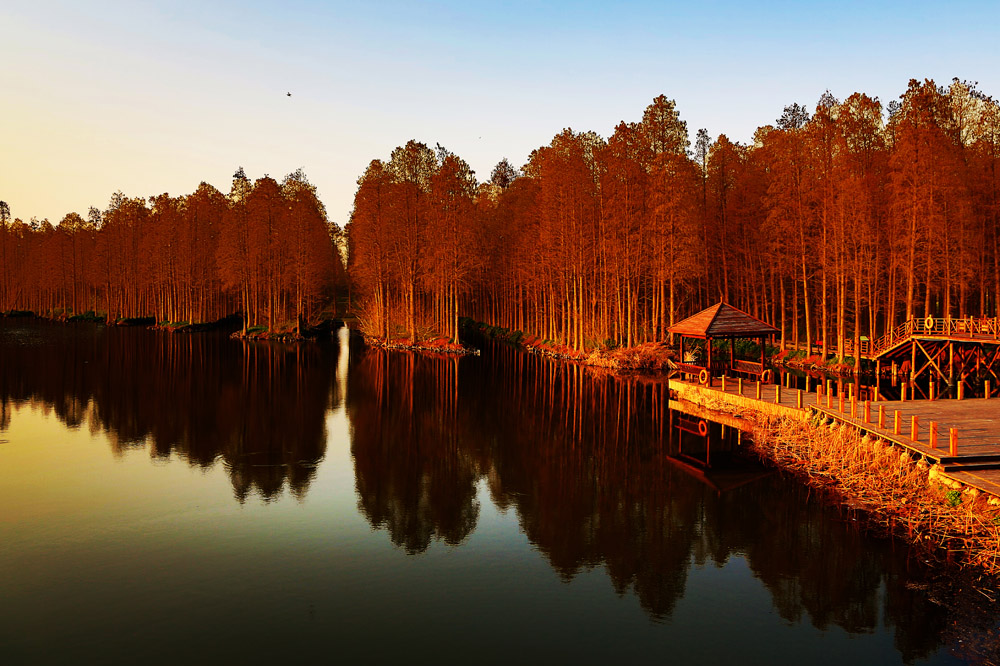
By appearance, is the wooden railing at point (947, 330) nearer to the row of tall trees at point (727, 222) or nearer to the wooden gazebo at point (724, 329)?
the row of tall trees at point (727, 222)

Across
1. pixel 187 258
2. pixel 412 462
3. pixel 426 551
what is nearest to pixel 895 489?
pixel 426 551

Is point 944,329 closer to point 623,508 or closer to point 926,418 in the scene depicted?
point 926,418

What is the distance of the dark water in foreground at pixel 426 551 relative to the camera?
1077 cm

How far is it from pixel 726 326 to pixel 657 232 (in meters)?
16.6

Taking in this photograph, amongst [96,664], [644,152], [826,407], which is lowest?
[96,664]

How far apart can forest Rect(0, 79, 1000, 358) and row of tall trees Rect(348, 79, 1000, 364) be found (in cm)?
17

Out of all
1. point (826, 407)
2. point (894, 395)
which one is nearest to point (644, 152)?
point (894, 395)

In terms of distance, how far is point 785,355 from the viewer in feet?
153

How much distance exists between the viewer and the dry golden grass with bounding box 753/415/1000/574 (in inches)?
569

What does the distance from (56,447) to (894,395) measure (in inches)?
1481

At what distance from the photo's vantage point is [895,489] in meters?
17.3

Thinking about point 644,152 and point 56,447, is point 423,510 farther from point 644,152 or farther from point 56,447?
point 644,152

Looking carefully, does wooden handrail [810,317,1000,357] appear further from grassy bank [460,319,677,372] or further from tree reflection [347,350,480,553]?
tree reflection [347,350,480,553]

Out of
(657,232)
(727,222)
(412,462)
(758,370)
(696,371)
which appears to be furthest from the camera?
(727,222)
